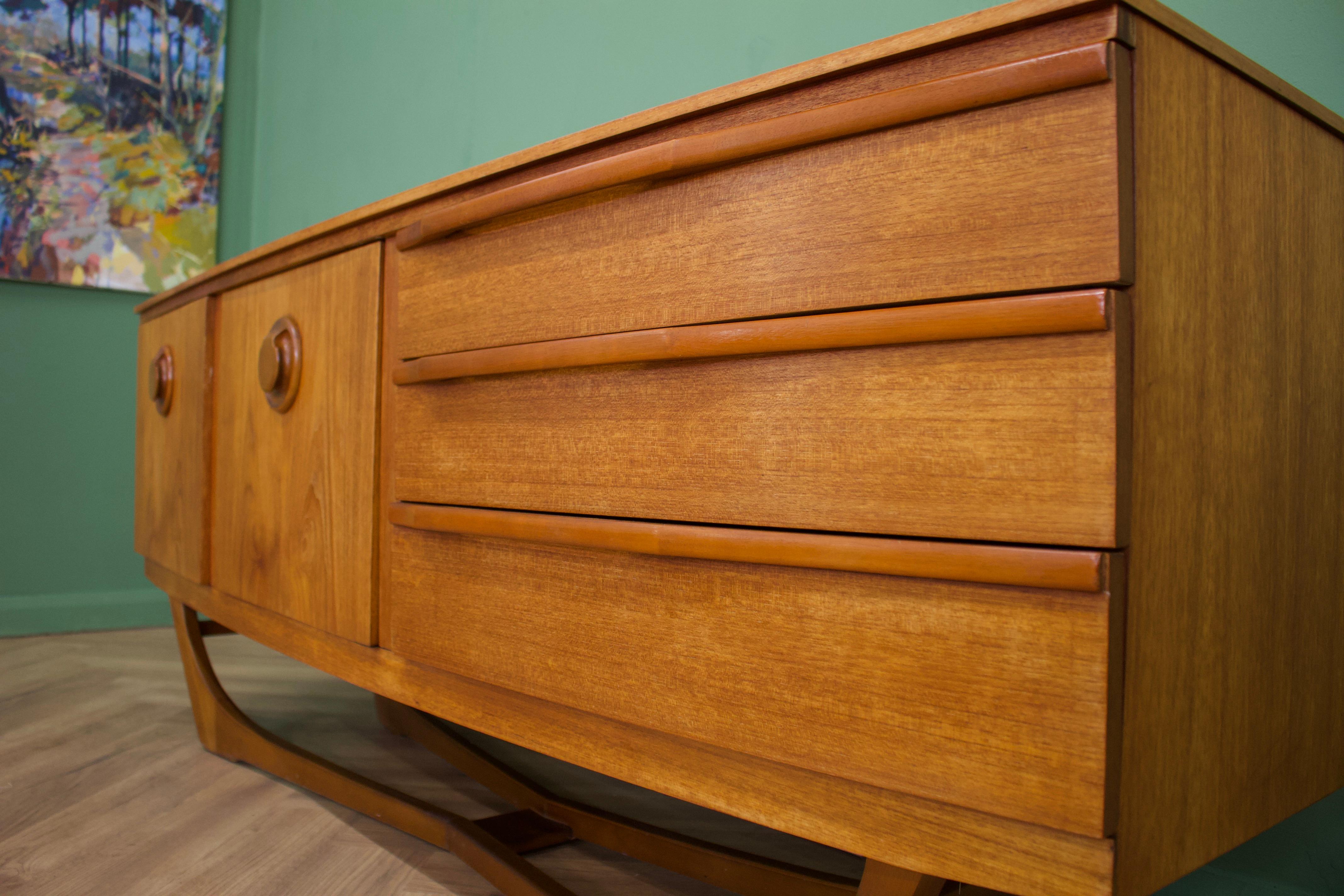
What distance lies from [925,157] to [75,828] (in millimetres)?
1574

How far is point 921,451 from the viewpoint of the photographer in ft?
1.96

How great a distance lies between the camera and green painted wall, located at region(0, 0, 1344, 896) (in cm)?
179

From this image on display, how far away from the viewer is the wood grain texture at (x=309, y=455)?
3.55ft

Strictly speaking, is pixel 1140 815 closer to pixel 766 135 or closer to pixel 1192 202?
pixel 1192 202

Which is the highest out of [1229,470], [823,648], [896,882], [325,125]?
[325,125]

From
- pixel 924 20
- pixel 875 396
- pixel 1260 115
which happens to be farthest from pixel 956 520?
pixel 924 20

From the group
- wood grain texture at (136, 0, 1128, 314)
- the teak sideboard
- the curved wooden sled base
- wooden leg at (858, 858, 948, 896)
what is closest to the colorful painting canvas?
the curved wooden sled base

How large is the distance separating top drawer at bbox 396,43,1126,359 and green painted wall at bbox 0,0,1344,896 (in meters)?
0.90

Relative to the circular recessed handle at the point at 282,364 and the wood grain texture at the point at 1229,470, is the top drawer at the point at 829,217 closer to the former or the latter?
the wood grain texture at the point at 1229,470

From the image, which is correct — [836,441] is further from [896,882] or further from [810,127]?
[896,882]

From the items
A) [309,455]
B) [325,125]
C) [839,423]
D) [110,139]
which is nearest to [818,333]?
[839,423]

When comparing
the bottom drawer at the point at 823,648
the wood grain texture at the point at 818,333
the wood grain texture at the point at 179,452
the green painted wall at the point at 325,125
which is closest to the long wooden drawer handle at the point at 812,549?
the bottom drawer at the point at 823,648

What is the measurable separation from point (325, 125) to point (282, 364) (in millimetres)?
2131

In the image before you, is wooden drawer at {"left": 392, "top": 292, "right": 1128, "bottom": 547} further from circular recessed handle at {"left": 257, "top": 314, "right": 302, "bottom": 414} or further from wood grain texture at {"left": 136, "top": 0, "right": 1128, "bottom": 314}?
circular recessed handle at {"left": 257, "top": 314, "right": 302, "bottom": 414}
